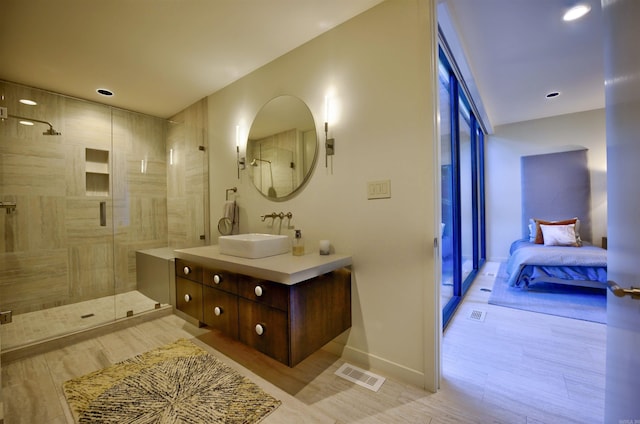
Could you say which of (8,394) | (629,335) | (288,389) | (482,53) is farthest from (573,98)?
(8,394)

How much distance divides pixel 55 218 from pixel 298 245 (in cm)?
286

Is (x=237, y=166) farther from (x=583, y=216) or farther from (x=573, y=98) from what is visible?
(x=583, y=216)

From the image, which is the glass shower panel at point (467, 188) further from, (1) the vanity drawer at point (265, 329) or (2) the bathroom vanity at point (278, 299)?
(1) the vanity drawer at point (265, 329)

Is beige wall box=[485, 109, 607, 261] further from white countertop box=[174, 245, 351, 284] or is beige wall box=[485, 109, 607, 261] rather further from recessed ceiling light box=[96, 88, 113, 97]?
recessed ceiling light box=[96, 88, 113, 97]

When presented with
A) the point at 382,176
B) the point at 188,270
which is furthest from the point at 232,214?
the point at 382,176

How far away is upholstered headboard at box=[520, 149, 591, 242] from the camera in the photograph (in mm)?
4137

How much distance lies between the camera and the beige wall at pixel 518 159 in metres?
4.05

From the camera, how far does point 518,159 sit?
4.71 meters

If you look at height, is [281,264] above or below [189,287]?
above

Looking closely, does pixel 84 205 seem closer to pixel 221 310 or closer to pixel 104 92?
pixel 104 92

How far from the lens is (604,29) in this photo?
908 millimetres

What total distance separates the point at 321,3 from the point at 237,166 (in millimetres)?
1598

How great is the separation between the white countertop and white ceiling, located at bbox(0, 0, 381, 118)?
1.70 m

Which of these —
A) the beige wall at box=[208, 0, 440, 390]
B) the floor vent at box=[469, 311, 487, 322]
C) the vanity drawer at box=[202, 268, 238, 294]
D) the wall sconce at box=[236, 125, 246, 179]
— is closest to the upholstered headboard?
the floor vent at box=[469, 311, 487, 322]
